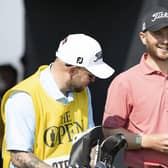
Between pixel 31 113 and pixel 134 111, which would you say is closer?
pixel 31 113

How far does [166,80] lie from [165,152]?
384 mm

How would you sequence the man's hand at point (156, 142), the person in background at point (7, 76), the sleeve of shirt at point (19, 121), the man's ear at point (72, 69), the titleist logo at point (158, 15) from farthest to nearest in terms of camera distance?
the person in background at point (7, 76)
the titleist logo at point (158, 15)
the man's hand at point (156, 142)
the man's ear at point (72, 69)
the sleeve of shirt at point (19, 121)

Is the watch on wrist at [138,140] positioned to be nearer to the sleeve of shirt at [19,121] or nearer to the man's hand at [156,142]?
the man's hand at [156,142]

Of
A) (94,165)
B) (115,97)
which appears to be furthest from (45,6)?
(94,165)

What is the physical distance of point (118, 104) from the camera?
3504mm

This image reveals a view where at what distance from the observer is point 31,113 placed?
3.14 metres

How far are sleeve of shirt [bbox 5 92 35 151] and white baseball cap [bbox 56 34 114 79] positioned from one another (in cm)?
29

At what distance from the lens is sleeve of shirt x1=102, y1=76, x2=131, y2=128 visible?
349 cm

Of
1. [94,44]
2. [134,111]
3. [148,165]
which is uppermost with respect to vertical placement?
[94,44]

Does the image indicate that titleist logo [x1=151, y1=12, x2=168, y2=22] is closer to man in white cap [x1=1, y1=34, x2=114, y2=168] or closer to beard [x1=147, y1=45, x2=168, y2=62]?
beard [x1=147, y1=45, x2=168, y2=62]

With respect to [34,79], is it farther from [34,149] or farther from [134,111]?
Result: [134,111]

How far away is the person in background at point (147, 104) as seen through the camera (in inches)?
137

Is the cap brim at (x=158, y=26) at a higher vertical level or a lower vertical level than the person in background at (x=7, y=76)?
higher

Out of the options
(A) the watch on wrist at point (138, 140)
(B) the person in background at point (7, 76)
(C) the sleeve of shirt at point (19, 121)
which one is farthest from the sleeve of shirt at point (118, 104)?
(B) the person in background at point (7, 76)
